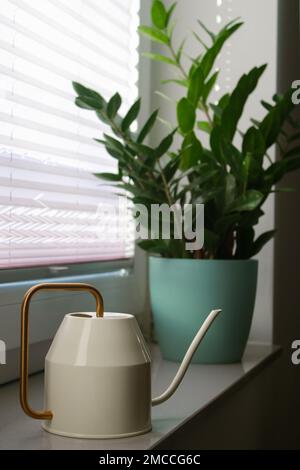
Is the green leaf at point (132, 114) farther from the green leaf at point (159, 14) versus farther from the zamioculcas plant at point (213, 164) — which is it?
the green leaf at point (159, 14)

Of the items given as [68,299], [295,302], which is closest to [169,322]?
[68,299]

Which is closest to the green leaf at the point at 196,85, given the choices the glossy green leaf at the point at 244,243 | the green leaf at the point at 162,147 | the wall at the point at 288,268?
the green leaf at the point at 162,147

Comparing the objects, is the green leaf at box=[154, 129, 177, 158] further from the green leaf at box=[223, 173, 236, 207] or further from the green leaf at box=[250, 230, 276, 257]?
the green leaf at box=[250, 230, 276, 257]

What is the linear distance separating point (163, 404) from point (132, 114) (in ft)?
1.38

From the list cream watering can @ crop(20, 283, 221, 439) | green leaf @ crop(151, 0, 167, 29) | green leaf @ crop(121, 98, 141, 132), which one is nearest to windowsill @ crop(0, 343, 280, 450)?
cream watering can @ crop(20, 283, 221, 439)

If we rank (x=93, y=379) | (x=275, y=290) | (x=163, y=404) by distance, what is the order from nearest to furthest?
(x=93, y=379) < (x=163, y=404) < (x=275, y=290)

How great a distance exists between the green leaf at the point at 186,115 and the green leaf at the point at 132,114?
10cm

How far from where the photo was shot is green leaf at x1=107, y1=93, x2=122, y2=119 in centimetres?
96

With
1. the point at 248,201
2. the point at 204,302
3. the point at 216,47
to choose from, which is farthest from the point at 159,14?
the point at 204,302

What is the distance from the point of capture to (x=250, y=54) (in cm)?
134

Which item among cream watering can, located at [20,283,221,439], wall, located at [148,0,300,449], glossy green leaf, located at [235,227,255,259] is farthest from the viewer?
wall, located at [148,0,300,449]

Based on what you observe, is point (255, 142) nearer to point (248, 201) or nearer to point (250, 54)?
point (248, 201)

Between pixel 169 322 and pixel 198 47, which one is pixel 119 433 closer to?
pixel 169 322
